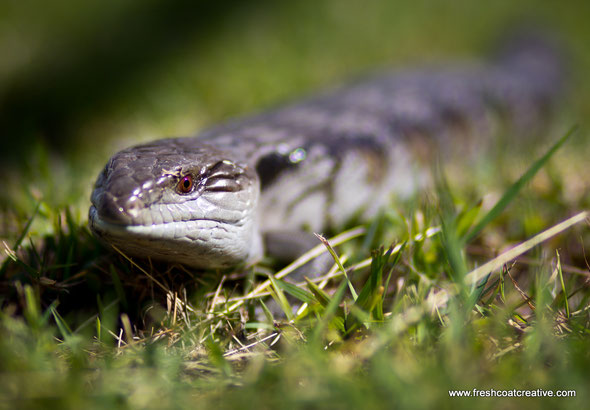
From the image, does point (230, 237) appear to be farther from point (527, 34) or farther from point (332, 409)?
point (527, 34)

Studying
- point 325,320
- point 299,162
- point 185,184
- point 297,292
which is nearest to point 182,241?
point 185,184

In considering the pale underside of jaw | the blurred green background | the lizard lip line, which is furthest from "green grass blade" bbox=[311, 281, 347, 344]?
the blurred green background

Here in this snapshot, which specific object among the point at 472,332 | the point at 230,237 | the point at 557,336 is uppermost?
the point at 230,237

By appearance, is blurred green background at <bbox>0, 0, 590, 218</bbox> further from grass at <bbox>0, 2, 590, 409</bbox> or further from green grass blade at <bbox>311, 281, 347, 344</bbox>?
green grass blade at <bbox>311, 281, 347, 344</bbox>

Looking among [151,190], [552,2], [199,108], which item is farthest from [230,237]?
[552,2]

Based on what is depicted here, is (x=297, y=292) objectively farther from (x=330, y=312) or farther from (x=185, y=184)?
(x=185, y=184)

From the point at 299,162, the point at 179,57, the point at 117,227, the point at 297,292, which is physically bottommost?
the point at 297,292

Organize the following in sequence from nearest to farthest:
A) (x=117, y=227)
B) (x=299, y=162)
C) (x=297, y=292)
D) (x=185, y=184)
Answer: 1. (x=117, y=227)
2. (x=297, y=292)
3. (x=185, y=184)
4. (x=299, y=162)
